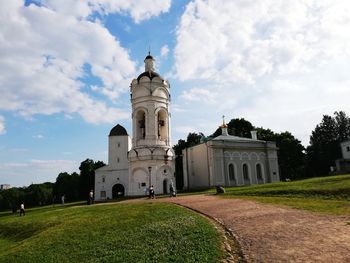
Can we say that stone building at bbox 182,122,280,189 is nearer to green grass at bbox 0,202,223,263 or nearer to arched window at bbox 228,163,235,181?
arched window at bbox 228,163,235,181

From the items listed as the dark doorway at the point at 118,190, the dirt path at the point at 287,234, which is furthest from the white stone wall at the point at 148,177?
the dirt path at the point at 287,234

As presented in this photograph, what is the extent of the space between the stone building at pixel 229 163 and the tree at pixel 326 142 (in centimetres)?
2455

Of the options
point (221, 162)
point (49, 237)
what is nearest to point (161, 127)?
point (221, 162)

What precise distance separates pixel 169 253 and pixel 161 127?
3052 centimetres

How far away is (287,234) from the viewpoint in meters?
11.6

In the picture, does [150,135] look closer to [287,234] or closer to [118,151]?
[118,151]

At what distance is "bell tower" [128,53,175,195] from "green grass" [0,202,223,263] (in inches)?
784

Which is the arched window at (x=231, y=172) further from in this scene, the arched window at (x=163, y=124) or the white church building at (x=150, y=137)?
the arched window at (x=163, y=124)

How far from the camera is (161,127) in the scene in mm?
41188

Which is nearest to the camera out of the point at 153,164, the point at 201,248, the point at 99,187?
the point at 201,248

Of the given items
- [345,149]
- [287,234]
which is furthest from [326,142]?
[287,234]

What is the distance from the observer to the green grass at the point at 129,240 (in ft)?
36.4

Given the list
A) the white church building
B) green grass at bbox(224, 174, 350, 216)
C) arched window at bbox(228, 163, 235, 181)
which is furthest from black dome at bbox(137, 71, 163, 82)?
green grass at bbox(224, 174, 350, 216)

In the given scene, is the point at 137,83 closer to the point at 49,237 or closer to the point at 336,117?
the point at 49,237
